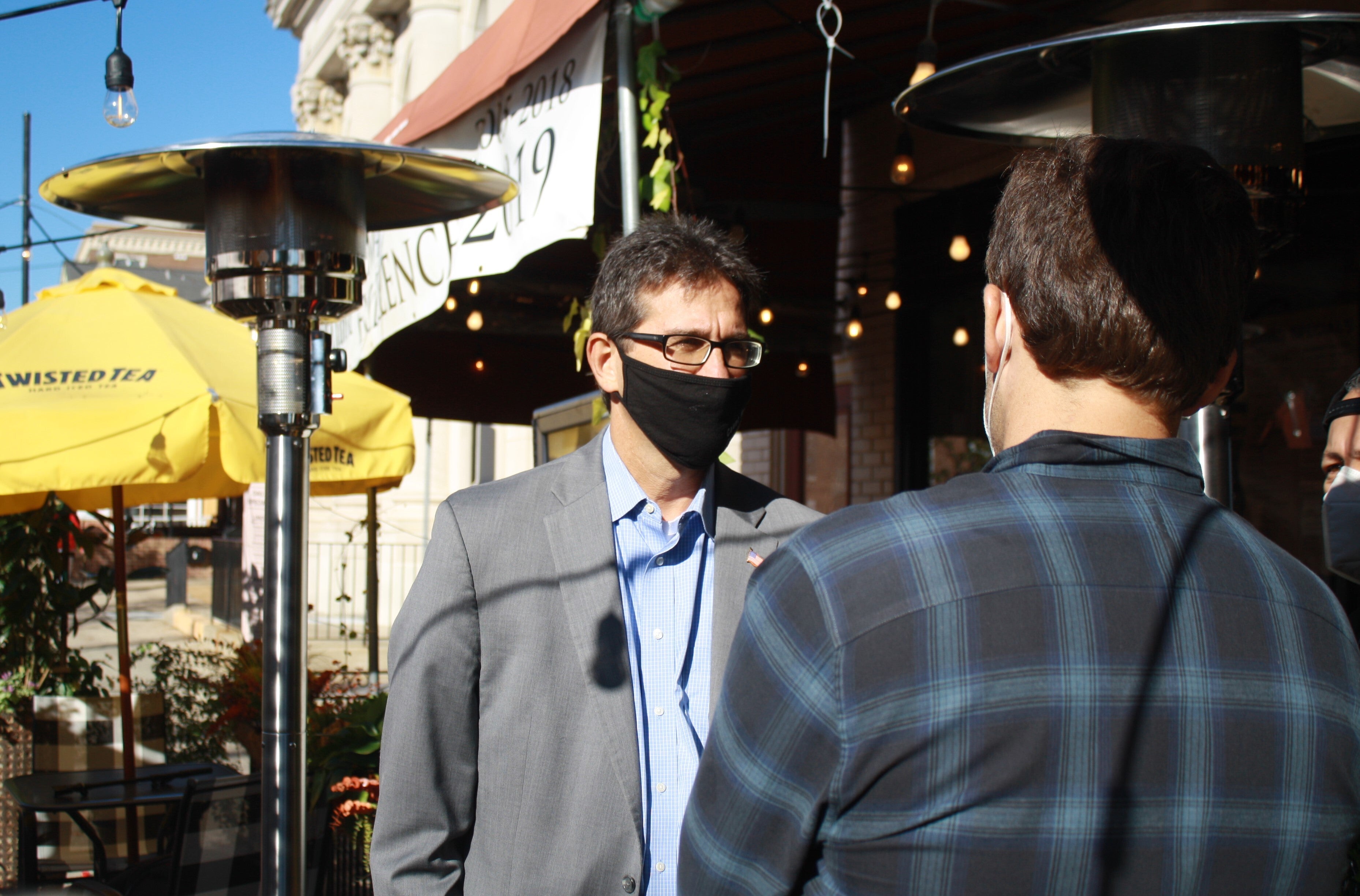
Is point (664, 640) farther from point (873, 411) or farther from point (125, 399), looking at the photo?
point (873, 411)

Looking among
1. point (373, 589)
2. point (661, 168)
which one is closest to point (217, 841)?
point (661, 168)

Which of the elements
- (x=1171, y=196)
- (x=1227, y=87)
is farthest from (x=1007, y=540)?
(x=1227, y=87)

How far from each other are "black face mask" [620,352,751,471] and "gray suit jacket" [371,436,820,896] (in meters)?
0.28

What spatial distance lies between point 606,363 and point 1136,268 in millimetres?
1400

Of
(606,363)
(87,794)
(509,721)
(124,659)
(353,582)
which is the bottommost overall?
(353,582)

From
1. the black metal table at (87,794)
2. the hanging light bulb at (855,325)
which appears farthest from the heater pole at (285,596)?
the hanging light bulb at (855,325)

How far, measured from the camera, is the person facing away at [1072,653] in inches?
39.8

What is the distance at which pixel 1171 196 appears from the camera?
112cm

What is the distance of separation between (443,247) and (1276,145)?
8.81 ft

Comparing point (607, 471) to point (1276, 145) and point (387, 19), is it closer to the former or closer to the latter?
point (1276, 145)

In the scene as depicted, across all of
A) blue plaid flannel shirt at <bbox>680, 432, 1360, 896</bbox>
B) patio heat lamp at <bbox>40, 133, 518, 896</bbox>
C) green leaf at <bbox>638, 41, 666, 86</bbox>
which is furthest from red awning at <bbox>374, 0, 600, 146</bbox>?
blue plaid flannel shirt at <bbox>680, 432, 1360, 896</bbox>

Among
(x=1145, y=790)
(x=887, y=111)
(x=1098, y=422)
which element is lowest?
(x=1145, y=790)

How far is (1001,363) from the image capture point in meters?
1.21

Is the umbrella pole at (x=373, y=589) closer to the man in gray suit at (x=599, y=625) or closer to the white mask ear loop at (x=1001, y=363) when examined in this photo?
the man in gray suit at (x=599, y=625)
